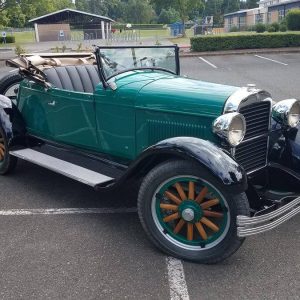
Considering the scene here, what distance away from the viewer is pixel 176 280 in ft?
8.98

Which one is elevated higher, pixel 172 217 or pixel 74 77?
pixel 74 77

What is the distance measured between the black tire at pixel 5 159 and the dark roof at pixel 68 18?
38.6 m

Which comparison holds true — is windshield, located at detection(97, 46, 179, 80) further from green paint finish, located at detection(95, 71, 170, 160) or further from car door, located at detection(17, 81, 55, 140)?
car door, located at detection(17, 81, 55, 140)

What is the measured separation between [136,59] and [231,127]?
1556 mm

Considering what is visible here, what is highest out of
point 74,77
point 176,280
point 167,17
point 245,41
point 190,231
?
point 167,17

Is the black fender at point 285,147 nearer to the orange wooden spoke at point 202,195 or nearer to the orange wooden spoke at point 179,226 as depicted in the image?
the orange wooden spoke at point 202,195

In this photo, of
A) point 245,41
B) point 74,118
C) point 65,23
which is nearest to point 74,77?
point 74,118

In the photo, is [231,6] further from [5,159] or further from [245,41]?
[5,159]

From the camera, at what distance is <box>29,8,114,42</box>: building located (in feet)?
134

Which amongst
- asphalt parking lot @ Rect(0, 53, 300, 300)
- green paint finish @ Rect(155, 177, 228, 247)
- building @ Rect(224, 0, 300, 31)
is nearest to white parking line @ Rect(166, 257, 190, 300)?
asphalt parking lot @ Rect(0, 53, 300, 300)

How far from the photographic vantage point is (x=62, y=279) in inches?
109

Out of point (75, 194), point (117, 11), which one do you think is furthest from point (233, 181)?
point (117, 11)

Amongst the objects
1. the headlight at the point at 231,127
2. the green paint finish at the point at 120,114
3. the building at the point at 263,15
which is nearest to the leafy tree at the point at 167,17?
the building at the point at 263,15

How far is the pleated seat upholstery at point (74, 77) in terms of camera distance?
449 cm
